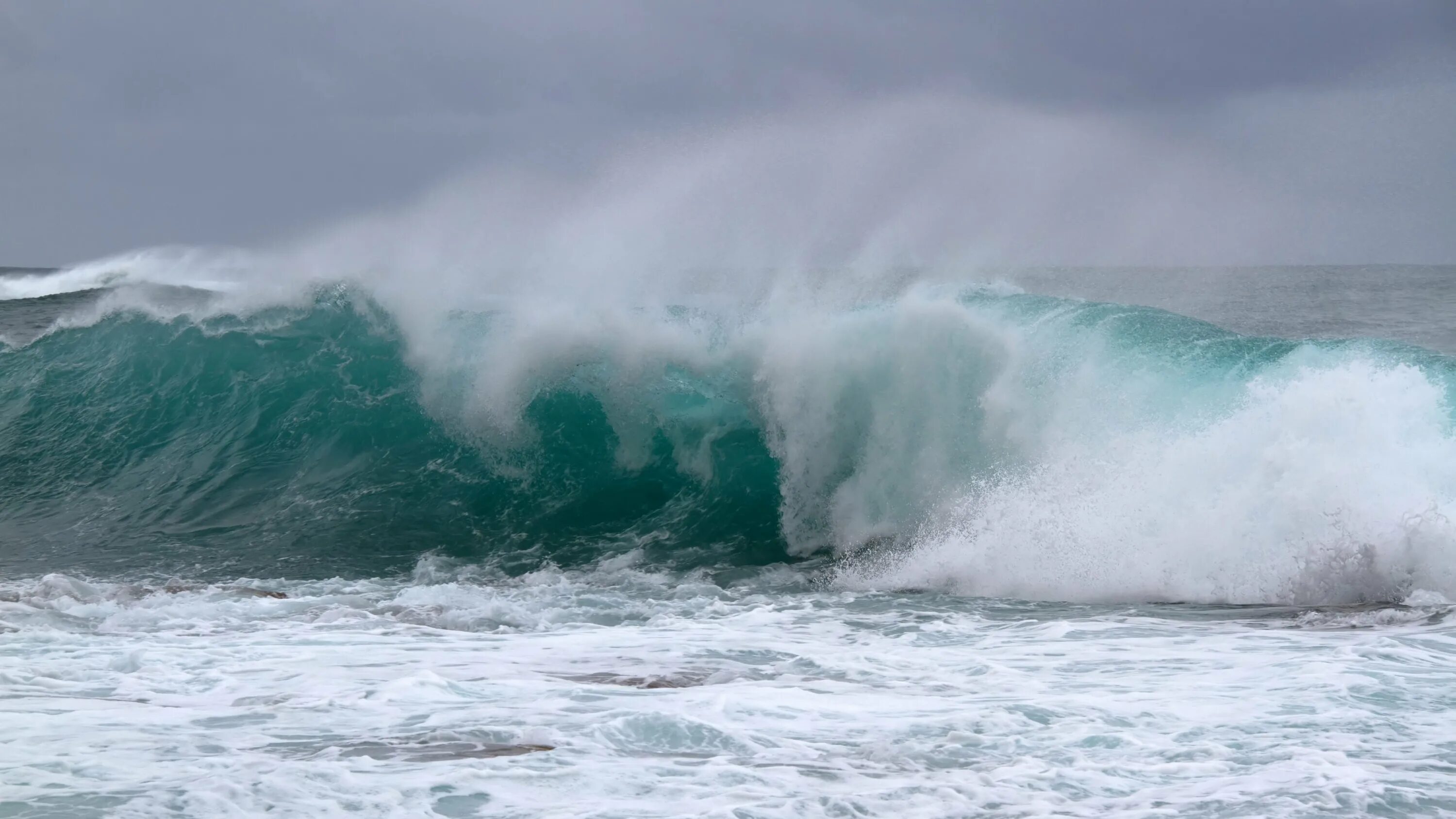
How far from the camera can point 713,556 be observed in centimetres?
1141

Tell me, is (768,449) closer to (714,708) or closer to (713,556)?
(713,556)

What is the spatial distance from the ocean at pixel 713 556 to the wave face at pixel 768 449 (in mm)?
50

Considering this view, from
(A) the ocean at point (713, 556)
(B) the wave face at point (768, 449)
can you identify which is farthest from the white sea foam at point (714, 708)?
(B) the wave face at point (768, 449)

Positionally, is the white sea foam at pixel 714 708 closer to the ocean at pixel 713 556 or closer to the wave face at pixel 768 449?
the ocean at pixel 713 556

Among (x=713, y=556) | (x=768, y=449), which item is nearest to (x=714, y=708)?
(x=713, y=556)

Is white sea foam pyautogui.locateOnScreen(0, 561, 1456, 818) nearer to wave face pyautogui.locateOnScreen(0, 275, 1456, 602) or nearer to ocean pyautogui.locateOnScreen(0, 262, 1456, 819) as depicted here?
ocean pyautogui.locateOnScreen(0, 262, 1456, 819)

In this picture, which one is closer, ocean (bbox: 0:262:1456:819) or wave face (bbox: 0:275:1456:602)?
ocean (bbox: 0:262:1456:819)

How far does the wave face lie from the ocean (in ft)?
0.16

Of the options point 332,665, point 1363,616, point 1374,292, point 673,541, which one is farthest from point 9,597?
point 1374,292

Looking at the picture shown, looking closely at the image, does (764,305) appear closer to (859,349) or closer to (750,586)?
(859,349)

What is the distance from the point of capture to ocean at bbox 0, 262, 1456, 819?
529 centimetres

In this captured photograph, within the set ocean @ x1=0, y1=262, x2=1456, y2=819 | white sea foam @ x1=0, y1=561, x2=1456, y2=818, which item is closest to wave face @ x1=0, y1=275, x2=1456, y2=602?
ocean @ x1=0, y1=262, x2=1456, y2=819

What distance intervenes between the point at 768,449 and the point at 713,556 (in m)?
2.16

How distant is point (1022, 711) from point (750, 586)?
4337mm
